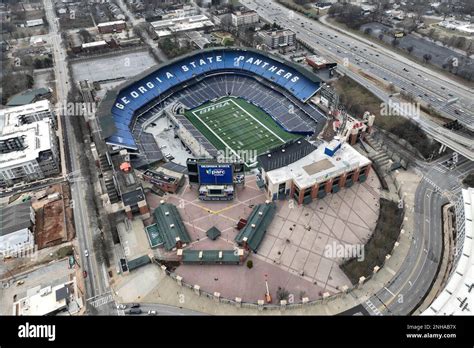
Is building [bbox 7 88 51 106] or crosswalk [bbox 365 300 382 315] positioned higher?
building [bbox 7 88 51 106]

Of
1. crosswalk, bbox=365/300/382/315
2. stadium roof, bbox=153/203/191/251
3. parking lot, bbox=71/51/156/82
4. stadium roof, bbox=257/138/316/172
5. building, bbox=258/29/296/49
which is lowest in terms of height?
crosswalk, bbox=365/300/382/315

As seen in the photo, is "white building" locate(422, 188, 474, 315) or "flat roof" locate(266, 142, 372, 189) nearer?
"white building" locate(422, 188, 474, 315)

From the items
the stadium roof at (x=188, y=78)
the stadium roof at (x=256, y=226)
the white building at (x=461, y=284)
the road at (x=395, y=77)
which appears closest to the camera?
the white building at (x=461, y=284)

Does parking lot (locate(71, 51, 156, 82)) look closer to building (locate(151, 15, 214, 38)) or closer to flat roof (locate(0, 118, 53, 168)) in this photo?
building (locate(151, 15, 214, 38))

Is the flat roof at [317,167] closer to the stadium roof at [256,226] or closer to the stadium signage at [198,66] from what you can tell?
the stadium roof at [256,226]

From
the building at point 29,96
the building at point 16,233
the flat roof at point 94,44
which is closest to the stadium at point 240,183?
the building at point 16,233

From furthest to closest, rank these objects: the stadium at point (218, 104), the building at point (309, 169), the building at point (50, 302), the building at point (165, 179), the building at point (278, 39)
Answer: the building at point (278, 39), the stadium at point (218, 104), the building at point (165, 179), the building at point (309, 169), the building at point (50, 302)

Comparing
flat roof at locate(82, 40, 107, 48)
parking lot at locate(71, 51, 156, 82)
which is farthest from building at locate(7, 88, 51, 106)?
flat roof at locate(82, 40, 107, 48)

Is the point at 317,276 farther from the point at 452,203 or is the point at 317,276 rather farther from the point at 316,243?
the point at 452,203
